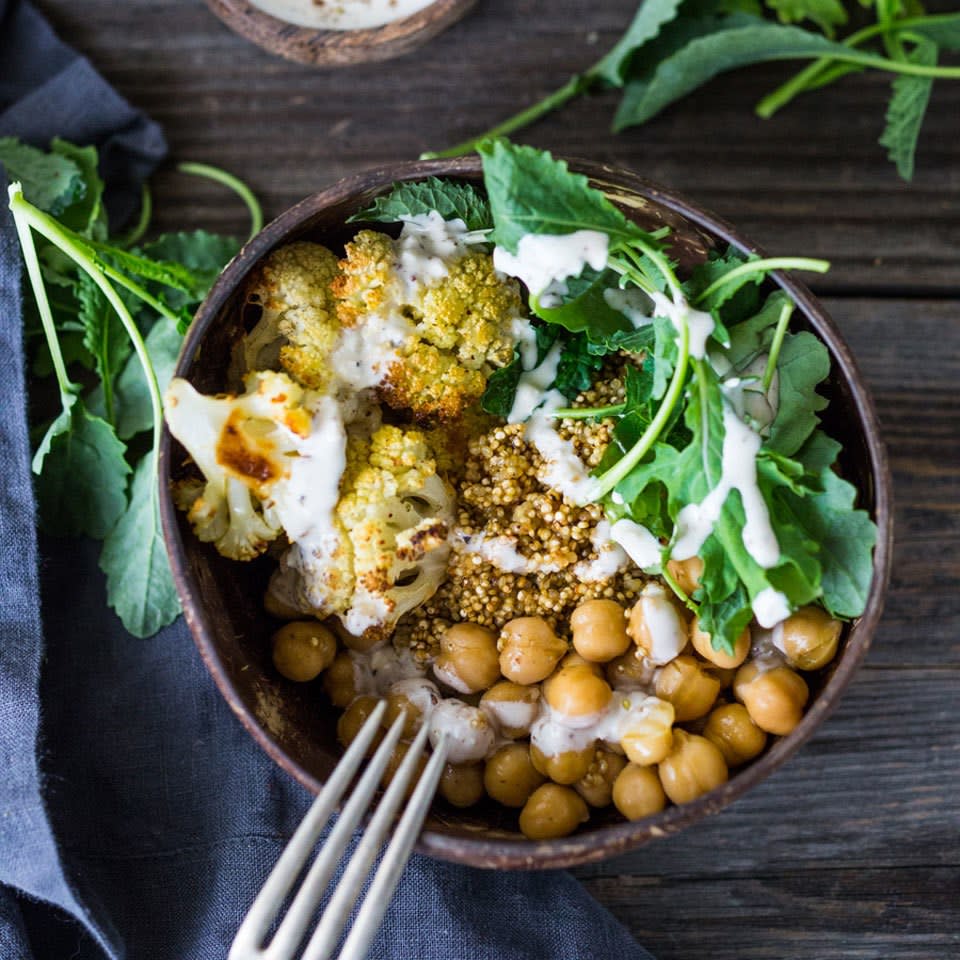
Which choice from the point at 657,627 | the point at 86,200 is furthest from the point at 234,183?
the point at 657,627

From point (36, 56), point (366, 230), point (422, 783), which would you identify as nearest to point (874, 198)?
point (366, 230)

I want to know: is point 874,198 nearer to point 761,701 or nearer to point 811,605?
point 811,605

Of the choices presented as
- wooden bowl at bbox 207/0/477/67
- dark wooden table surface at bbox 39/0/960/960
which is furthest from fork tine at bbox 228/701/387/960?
wooden bowl at bbox 207/0/477/67

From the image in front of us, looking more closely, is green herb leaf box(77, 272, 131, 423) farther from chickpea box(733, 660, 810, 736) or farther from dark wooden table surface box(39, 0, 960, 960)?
chickpea box(733, 660, 810, 736)

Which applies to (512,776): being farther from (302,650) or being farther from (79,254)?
(79,254)

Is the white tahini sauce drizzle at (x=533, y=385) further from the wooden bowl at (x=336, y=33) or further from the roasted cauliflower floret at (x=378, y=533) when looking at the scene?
the wooden bowl at (x=336, y=33)
